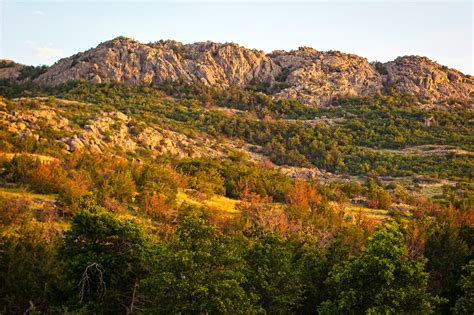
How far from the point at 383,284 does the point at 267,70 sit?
94438 millimetres

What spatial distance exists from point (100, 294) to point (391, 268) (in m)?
9.64

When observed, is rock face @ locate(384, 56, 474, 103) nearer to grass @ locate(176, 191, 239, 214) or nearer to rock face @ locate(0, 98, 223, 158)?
rock face @ locate(0, 98, 223, 158)

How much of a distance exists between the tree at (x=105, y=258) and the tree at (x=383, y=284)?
6.81 meters

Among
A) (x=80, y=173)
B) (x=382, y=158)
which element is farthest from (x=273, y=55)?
(x=80, y=173)

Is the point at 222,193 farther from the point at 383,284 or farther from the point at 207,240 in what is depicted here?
the point at 383,284

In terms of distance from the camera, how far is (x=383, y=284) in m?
14.0

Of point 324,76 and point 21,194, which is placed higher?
point 324,76

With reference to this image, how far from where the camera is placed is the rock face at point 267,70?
88625 millimetres

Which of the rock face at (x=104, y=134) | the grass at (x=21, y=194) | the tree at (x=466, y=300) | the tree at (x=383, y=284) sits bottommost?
the tree at (x=466, y=300)

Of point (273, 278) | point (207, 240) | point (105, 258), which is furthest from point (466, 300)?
point (105, 258)

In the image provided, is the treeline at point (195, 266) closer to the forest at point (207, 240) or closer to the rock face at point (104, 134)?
the forest at point (207, 240)

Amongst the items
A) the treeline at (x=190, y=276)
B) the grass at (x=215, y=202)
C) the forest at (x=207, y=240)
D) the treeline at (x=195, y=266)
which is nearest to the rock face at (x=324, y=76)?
the forest at (x=207, y=240)

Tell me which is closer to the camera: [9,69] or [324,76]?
[9,69]

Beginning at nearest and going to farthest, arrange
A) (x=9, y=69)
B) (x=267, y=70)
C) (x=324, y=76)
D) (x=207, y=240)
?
(x=207, y=240) → (x=9, y=69) → (x=324, y=76) → (x=267, y=70)
